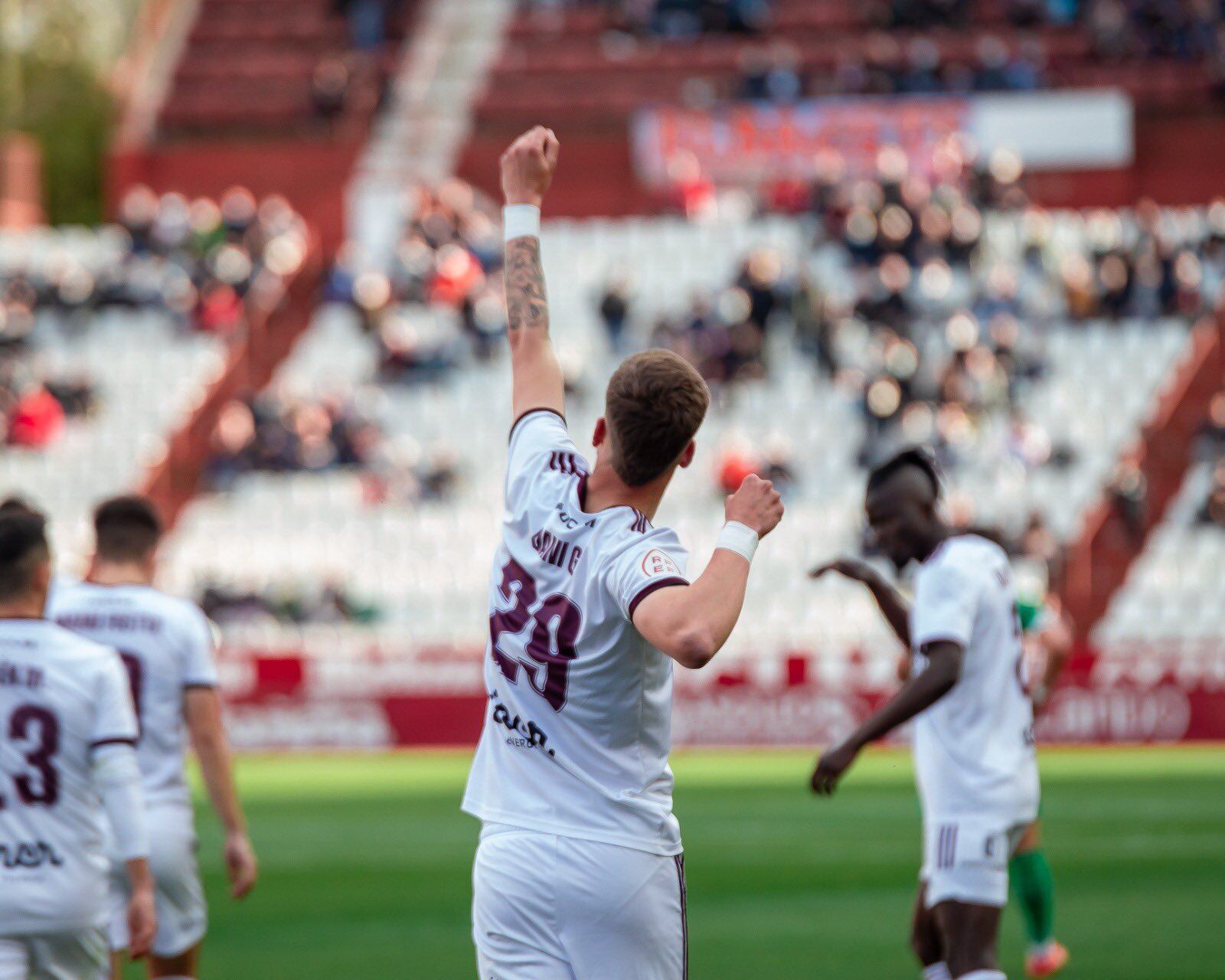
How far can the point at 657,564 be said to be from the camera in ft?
15.4

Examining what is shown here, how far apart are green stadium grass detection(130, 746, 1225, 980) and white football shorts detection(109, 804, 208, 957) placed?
125 inches

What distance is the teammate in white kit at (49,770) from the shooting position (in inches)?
233

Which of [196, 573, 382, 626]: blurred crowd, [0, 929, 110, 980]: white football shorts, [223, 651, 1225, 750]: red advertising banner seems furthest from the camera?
[196, 573, 382, 626]: blurred crowd

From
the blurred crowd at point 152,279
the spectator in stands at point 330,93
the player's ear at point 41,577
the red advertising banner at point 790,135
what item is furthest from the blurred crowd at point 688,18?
the player's ear at point 41,577

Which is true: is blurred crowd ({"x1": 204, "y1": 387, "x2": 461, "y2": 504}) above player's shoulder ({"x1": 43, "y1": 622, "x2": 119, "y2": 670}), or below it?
above

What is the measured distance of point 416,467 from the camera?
28828 mm

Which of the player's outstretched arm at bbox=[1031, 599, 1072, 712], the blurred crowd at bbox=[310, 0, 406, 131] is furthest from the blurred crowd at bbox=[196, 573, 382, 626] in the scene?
the blurred crowd at bbox=[310, 0, 406, 131]

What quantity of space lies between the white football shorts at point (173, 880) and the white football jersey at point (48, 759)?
3.65 ft

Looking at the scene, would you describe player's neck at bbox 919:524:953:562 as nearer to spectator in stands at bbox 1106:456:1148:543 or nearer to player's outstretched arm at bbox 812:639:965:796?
player's outstretched arm at bbox 812:639:965:796

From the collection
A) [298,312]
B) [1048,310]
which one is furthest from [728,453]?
[298,312]

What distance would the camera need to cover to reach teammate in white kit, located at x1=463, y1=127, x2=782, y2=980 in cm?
475

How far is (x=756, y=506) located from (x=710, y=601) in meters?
0.32

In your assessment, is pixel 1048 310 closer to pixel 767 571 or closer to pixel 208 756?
pixel 767 571

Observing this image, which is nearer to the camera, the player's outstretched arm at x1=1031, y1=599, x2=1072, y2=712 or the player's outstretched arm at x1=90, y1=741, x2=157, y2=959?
the player's outstretched arm at x1=90, y1=741, x2=157, y2=959
